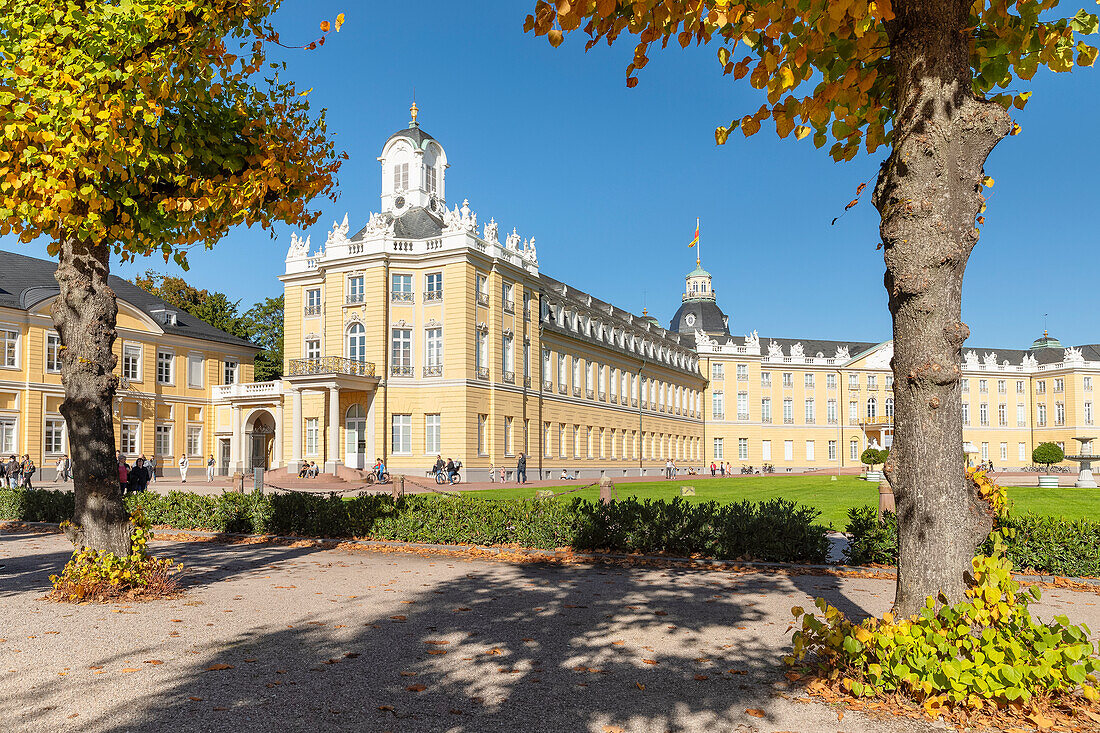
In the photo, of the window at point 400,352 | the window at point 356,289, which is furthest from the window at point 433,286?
the window at point 356,289

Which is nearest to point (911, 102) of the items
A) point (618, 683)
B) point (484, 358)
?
point (618, 683)

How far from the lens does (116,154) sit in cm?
798

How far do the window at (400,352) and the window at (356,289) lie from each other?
2.56m

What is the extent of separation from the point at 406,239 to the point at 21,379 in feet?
69.5

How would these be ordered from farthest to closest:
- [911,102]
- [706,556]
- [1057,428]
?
1. [1057,428]
2. [706,556]
3. [911,102]

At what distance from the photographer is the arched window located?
4309 centimetres

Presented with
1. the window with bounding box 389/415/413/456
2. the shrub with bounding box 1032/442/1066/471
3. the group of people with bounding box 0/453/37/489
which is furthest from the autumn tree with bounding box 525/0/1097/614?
the shrub with bounding box 1032/442/1066/471

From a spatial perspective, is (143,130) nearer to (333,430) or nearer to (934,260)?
(934,260)

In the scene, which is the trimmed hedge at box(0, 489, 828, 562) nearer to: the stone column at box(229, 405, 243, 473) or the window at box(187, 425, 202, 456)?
the stone column at box(229, 405, 243, 473)

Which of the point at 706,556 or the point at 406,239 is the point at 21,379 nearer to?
the point at 406,239

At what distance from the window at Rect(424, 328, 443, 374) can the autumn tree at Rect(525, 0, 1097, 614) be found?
3785 cm

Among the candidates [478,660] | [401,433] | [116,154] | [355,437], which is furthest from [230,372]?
[478,660]

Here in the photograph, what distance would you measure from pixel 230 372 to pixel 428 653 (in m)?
52.3

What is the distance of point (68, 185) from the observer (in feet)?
25.9
